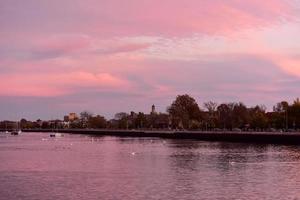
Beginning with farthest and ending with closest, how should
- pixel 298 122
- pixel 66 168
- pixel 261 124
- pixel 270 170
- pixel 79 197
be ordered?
pixel 261 124
pixel 298 122
pixel 66 168
pixel 270 170
pixel 79 197

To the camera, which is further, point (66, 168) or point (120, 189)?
point (66, 168)

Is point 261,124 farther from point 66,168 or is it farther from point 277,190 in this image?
point 277,190

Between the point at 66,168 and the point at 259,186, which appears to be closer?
the point at 259,186

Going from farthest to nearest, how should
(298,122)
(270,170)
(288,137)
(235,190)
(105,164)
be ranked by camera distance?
(298,122)
(288,137)
(105,164)
(270,170)
(235,190)

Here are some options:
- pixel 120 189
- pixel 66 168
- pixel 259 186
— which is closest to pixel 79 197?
pixel 120 189

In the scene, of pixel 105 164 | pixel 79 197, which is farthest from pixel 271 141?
pixel 79 197

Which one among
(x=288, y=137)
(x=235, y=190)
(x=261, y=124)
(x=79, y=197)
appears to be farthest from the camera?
(x=261, y=124)

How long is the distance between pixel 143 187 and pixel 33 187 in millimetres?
8243

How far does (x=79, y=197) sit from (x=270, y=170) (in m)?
25.2

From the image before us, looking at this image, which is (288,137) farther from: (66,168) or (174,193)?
(174,193)

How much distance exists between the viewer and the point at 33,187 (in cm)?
4231

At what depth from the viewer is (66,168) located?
59.8m

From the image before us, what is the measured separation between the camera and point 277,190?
40.2 m

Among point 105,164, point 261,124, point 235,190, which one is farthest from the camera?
point 261,124
